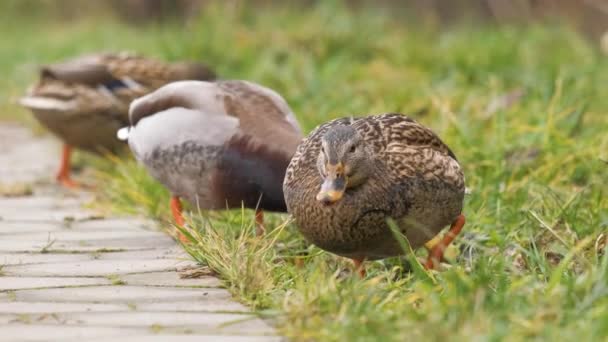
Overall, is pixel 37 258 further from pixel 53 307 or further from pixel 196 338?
pixel 196 338

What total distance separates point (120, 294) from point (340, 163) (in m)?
0.87

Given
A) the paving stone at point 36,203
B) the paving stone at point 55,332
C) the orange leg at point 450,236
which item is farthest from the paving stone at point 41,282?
the paving stone at point 36,203

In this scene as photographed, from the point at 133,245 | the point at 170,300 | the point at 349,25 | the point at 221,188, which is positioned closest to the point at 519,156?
the point at 221,188

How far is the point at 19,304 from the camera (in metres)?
3.57

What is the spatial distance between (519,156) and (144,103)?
1.94 metres

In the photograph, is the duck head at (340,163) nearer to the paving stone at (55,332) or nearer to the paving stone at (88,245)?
the paving stone at (55,332)

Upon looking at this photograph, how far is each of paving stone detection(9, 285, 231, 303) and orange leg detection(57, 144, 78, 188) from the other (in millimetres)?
2753

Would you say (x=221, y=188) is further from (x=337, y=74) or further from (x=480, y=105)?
(x=337, y=74)

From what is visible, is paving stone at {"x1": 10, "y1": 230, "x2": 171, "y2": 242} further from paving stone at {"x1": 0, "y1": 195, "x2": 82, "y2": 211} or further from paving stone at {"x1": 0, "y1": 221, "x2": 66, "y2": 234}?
paving stone at {"x1": 0, "y1": 195, "x2": 82, "y2": 211}

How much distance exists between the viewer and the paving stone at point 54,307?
3.50m

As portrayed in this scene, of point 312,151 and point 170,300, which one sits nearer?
point 170,300

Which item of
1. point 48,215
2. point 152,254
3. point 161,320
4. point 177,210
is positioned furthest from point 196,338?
point 48,215

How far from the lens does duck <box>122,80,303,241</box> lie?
4703mm

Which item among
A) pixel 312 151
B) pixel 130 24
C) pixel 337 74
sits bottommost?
pixel 130 24
